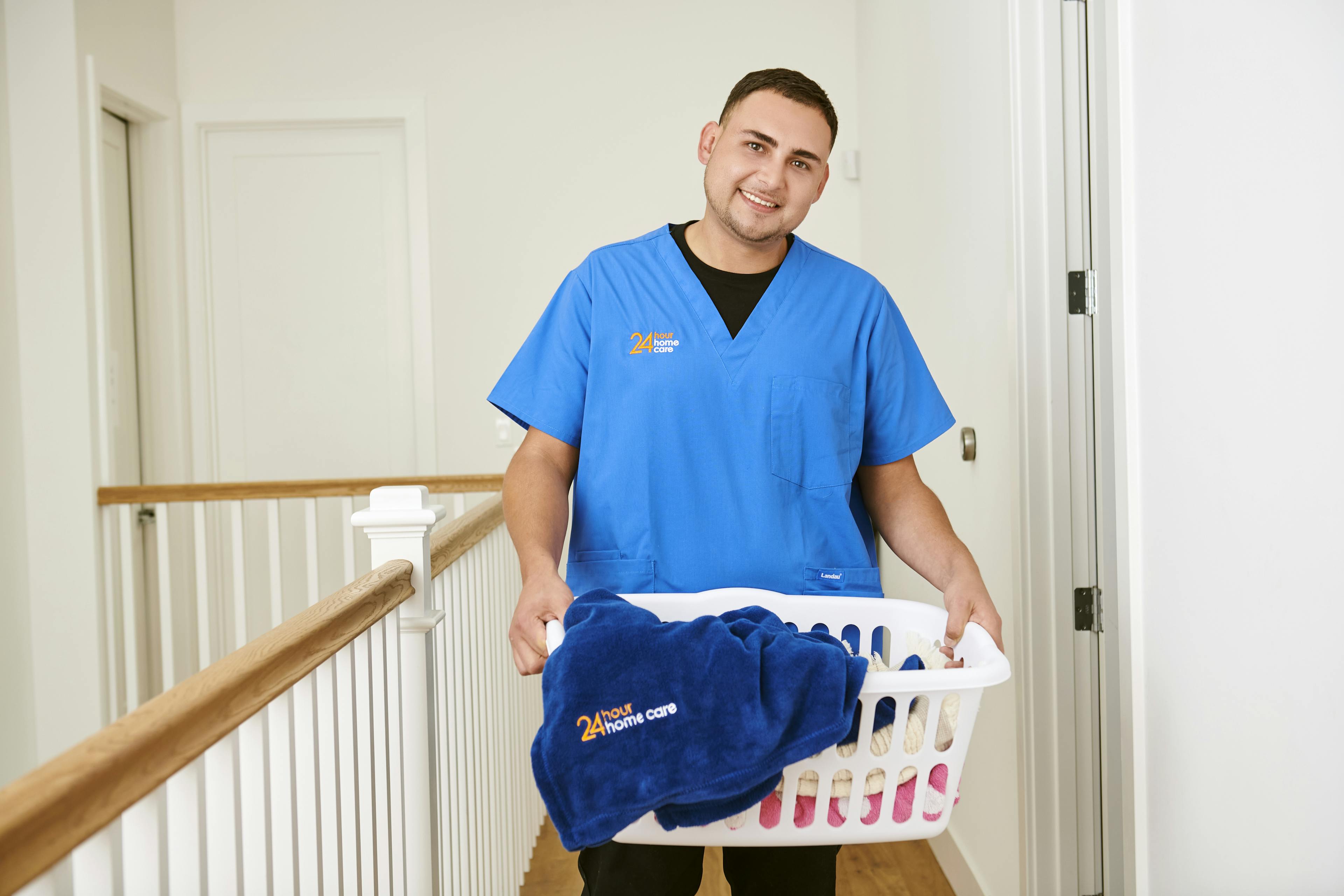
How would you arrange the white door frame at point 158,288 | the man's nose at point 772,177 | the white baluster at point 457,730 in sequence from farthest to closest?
the white door frame at point 158,288, the white baluster at point 457,730, the man's nose at point 772,177

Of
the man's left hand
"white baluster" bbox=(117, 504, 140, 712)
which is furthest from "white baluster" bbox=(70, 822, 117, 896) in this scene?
Answer: "white baluster" bbox=(117, 504, 140, 712)

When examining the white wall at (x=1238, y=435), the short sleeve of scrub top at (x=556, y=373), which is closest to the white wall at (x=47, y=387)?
the short sleeve of scrub top at (x=556, y=373)

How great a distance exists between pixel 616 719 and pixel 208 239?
3226 millimetres

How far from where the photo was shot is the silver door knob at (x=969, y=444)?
2014 millimetres

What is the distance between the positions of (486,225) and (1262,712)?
2.94 m

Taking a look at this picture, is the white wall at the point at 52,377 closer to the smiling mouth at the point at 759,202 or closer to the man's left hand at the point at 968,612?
the smiling mouth at the point at 759,202

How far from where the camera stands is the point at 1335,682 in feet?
2.92

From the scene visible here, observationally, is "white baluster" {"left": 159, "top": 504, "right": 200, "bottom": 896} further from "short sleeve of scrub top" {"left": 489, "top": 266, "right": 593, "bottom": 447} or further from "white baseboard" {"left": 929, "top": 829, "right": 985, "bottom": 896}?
Answer: "white baseboard" {"left": 929, "top": 829, "right": 985, "bottom": 896}

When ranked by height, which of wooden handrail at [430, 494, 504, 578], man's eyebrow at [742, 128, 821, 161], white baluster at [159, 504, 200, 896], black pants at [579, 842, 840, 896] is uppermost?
man's eyebrow at [742, 128, 821, 161]

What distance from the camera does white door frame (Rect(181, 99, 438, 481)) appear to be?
3344mm

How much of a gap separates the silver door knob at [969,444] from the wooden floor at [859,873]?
3.14 ft

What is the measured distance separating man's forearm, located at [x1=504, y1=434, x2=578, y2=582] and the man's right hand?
99mm

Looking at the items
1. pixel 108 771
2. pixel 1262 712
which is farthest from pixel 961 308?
pixel 108 771

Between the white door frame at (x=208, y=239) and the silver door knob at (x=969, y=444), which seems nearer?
the silver door knob at (x=969, y=444)
